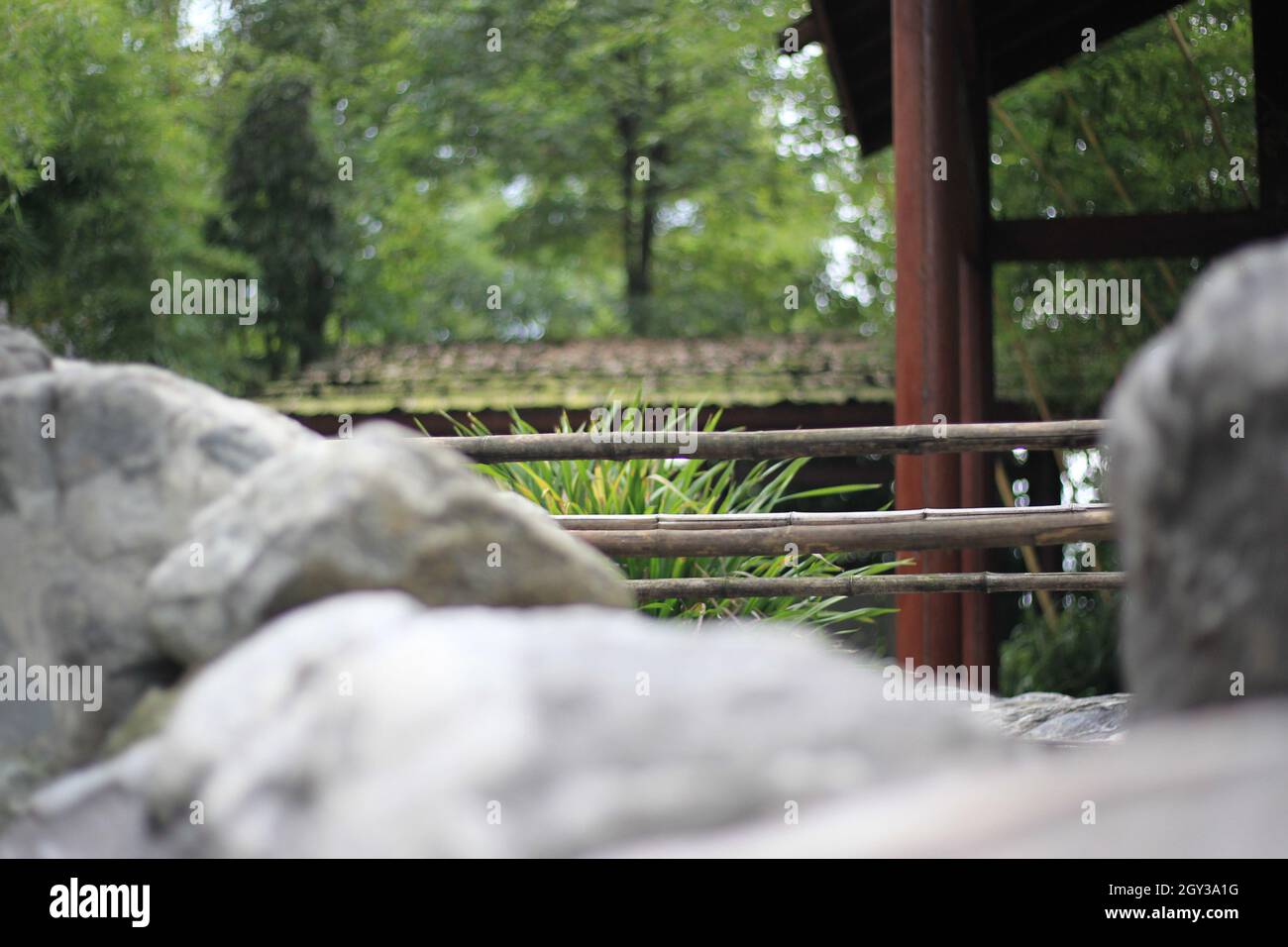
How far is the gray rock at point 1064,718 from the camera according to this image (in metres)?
3.63

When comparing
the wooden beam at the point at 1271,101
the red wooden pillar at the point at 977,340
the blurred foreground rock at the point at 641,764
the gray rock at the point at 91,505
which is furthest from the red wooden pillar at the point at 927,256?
the blurred foreground rock at the point at 641,764

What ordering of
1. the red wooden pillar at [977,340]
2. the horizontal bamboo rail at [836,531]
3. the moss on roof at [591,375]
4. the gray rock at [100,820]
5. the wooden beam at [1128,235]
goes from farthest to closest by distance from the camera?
the moss on roof at [591,375] → the red wooden pillar at [977,340] → the wooden beam at [1128,235] → the horizontal bamboo rail at [836,531] → the gray rock at [100,820]

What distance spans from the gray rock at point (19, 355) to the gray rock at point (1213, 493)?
1879 mm

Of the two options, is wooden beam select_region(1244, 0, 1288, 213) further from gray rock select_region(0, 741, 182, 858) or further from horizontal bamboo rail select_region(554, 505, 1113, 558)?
gray rock select_region(0, 741, 182, 858)

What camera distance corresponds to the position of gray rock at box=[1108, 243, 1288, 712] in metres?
1.31

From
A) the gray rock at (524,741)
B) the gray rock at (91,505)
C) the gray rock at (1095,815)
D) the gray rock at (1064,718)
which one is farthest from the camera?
the gray rock at (1064,718)

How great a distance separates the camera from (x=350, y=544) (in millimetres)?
1854

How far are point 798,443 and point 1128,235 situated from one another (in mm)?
3466

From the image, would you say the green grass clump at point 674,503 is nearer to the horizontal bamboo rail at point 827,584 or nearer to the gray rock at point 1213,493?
the horizontal bamboo rail at point 827,584

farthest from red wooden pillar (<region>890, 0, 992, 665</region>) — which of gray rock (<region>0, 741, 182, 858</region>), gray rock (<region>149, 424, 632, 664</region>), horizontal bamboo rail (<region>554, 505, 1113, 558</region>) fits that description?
gray rock (<region>0, 741, 182, 858</region>)

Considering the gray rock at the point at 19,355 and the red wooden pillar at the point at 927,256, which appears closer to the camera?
the gray rock at the point at 19,355

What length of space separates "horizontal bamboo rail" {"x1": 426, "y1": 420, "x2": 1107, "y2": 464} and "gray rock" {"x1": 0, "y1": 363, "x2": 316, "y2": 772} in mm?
1204

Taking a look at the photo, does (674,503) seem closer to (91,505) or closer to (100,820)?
(91,505)

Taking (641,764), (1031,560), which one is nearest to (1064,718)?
(641,764)
